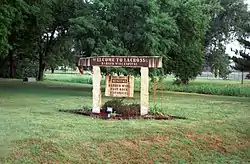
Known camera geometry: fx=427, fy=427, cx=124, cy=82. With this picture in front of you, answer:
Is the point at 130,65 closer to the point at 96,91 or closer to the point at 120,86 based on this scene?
the point at 120,86

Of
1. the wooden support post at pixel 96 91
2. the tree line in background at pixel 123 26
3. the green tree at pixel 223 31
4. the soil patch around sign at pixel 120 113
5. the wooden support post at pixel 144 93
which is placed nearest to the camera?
the soil patch around sign at pixel 120 113

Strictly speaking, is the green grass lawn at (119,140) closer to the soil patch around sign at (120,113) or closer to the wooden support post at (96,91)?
the soil patch around sign at (120,113)

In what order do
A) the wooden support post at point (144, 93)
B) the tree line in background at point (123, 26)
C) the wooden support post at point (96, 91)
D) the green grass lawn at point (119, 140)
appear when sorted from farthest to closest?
the tree line in background at point (123, 26) → the wooden support post at point (96, 91) → the wooden support post at point (144, 93) → the green grass lawn at point (119, 140)

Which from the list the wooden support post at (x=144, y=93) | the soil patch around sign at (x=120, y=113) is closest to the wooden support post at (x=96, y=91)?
the soil patch around sign at (x=120, y=113)

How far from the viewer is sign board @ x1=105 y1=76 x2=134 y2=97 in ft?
41.7

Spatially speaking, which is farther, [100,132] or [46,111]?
[46,111]

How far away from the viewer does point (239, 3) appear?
49406mm

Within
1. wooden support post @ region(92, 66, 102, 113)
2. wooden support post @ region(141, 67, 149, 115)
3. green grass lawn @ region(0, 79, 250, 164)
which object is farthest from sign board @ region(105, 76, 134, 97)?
green grass lawn @ region(0, 79, 250, 164)

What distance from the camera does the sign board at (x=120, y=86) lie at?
41.7ft

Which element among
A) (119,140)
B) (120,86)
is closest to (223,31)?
(120,86)

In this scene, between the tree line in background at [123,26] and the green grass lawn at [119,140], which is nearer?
the green grass lawn at [119,140]

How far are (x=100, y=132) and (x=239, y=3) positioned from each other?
43.6m

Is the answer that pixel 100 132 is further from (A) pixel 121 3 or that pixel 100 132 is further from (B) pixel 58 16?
(B) pixel 58 16

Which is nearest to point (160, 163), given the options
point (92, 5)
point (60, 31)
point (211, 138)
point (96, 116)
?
point (211, 138)
